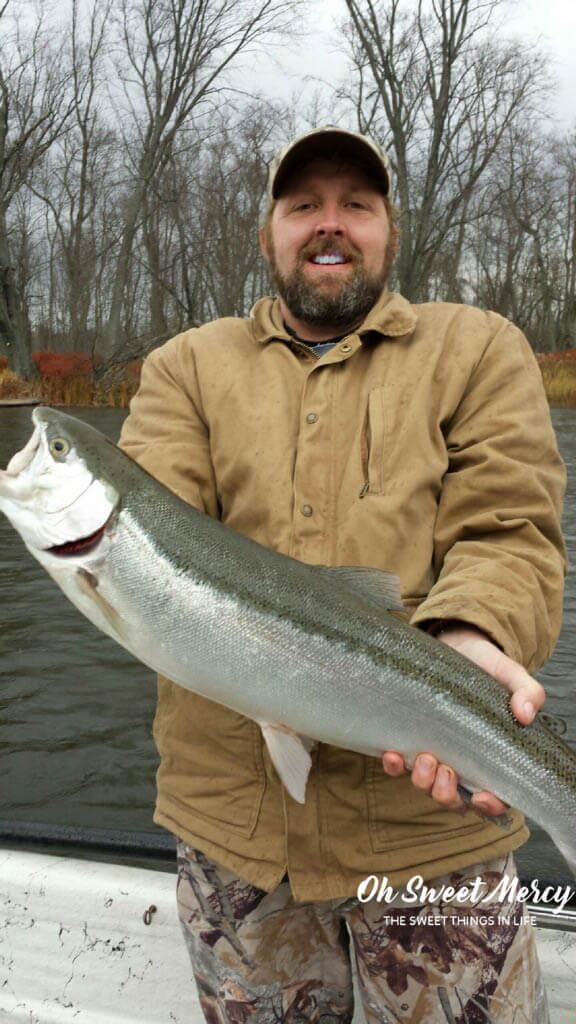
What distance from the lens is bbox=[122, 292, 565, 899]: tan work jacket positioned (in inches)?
86.0

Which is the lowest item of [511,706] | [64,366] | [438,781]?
[64,366]

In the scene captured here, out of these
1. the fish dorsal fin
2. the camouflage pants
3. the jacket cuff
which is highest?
the fish dorsal fin

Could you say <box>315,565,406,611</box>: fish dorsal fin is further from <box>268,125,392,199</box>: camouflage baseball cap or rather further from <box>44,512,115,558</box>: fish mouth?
<box>268,125,392,199</box>: camouflage baseball cap

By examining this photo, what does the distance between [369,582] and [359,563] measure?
0.18 m

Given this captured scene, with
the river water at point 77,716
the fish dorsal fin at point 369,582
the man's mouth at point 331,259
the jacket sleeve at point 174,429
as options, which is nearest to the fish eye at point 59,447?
the jacket sleeve at point 174,429

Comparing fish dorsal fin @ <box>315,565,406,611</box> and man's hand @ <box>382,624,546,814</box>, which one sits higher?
fish dorsal fin @ <box>315,565,406,611</box>

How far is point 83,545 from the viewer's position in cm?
209

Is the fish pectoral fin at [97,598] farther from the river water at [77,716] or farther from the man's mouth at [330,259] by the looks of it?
the river water at [77,716]

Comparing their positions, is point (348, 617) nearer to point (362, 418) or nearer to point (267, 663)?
point (267, 663)

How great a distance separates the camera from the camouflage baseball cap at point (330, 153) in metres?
2.68

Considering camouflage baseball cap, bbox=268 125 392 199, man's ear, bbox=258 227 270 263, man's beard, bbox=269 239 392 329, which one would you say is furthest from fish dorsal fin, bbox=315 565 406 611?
camouflage baseball cap, bbox=268 125 392 199

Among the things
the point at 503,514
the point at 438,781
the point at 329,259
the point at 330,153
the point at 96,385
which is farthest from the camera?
the point at 96,385

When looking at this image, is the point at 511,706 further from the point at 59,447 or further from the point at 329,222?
the point at 329,222

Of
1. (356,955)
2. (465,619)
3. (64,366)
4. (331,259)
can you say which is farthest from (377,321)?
(64,366)
